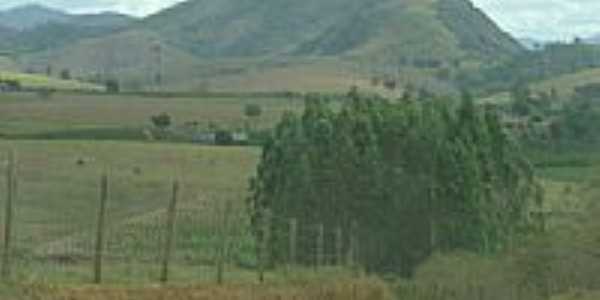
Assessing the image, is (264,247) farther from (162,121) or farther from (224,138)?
(162,121)

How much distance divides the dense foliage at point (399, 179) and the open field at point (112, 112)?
161 ft

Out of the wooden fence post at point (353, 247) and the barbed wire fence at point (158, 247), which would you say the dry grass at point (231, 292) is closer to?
the barbed wire fence at point (158, 247)

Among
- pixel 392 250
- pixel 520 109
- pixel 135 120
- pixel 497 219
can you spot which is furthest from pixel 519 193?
pixel 520 109

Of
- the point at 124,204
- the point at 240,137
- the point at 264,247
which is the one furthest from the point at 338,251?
the point at 240,137

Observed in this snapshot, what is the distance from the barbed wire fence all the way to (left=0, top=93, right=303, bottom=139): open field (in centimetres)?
5784

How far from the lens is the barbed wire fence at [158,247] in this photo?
78.0 feet

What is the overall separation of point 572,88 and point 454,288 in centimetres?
17080

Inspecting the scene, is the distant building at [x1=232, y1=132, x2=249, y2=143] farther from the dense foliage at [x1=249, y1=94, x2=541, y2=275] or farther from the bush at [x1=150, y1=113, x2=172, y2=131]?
the dense foliage at [x1=249, y1=94, x2=541, y2=275]

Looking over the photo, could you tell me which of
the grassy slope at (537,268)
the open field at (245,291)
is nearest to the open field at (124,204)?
the open field at (245,291)

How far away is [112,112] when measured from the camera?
5084 inches

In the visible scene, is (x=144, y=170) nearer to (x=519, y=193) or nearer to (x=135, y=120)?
(x=519, y=193)

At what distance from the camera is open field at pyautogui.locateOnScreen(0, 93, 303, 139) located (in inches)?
4358

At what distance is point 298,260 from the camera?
36.4 m

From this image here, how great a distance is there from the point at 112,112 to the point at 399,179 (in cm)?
8150
